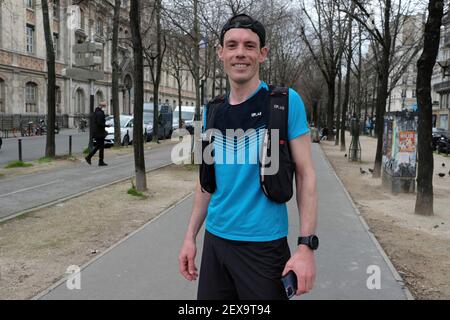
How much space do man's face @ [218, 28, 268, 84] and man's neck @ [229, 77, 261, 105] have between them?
0.07 feet

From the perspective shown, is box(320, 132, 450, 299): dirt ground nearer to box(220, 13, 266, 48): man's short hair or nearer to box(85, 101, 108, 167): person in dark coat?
box(220, 13, 266, 48): man's short hair

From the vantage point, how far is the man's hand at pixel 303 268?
2.18 meters

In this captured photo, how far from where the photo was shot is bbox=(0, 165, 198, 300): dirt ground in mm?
4914

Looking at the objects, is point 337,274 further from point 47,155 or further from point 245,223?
point 47,155

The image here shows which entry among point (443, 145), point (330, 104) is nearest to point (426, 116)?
point (443, 145)

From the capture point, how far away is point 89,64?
50.6ft

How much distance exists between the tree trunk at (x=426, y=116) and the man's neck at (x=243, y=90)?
702 centimetres

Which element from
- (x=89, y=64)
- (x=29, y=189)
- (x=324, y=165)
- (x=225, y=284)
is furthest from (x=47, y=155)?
(x=225, y=284)

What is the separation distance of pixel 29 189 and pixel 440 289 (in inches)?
338

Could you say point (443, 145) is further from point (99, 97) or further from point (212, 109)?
point (99, 97)

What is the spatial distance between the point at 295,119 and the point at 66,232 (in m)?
5.26
